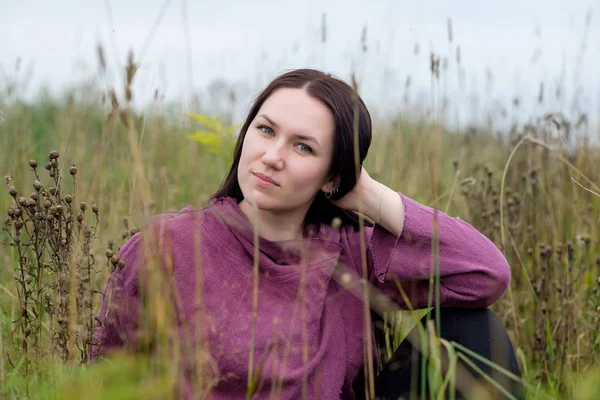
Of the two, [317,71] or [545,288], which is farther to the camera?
[545,288]

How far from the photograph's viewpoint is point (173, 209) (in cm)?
357

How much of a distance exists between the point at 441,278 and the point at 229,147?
4.40 ft

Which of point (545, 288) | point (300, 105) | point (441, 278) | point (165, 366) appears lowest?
point (545, 288)

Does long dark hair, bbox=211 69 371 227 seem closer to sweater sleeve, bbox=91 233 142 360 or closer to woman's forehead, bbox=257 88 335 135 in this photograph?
woman's forehead, bbox=257 88 335 135

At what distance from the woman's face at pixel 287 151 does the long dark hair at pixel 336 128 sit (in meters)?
0.03

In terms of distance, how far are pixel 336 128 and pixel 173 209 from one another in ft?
5.44

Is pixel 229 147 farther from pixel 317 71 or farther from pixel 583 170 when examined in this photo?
pixel 583 170

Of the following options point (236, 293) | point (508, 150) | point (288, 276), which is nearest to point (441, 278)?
point (288, 276)

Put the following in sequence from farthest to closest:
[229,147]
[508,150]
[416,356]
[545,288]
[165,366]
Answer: [508,150] < [229,147] < [545,288] < [416,356] < [165,366]

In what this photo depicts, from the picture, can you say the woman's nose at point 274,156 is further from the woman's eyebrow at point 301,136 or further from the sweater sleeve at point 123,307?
the sweater sleeve at point 123,307

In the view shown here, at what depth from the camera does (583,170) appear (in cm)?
368

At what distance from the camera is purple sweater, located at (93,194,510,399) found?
6.48ft

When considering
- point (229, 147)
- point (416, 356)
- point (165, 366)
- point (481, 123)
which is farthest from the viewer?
point (481, 123)

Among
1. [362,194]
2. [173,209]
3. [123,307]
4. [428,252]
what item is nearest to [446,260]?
[428,252]
